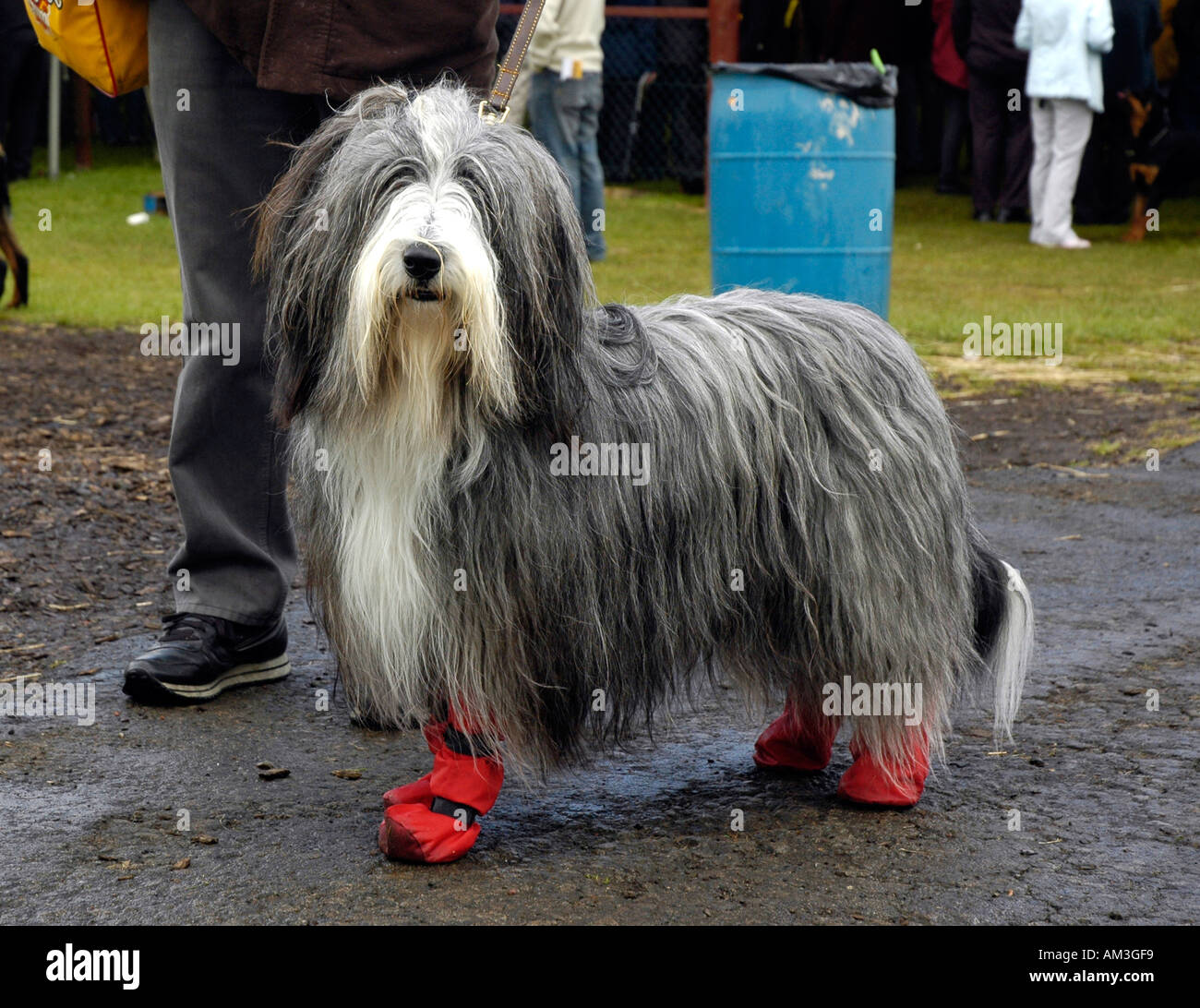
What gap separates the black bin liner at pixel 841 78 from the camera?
28.0 feet

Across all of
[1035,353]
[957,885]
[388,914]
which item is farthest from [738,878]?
[1035,353]

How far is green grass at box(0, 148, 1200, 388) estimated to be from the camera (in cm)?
1023

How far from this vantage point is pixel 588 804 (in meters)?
3.61

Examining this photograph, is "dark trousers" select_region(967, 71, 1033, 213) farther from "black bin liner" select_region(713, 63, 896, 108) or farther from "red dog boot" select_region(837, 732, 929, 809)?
"red dog boot" select_region(837, 732, 929, 809)

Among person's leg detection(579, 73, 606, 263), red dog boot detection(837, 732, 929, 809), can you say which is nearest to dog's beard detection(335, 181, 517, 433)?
red dog boot detection(837, 732, 929, 809)

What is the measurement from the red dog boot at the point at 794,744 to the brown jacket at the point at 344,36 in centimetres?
183

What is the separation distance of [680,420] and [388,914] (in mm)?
1156

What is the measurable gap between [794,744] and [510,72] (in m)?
1.72

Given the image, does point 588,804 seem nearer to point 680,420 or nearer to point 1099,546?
A: point 680,420

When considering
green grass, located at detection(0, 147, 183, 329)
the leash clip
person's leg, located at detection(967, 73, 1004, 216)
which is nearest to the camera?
the leash clip

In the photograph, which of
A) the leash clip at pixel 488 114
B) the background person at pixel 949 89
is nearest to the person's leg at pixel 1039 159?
the background person at pixel 949 89

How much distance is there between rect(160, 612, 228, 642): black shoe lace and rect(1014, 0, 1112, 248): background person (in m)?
12.6

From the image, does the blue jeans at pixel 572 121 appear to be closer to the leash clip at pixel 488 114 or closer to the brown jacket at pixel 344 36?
the brown jacket at pixel 344 36

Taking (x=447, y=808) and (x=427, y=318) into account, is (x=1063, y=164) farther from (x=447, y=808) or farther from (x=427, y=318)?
(x=427, y=318)
